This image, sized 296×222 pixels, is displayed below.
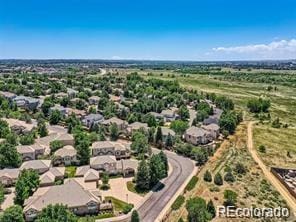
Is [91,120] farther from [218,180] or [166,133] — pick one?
[218,180]

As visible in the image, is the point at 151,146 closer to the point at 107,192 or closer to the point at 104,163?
the point at 104,163

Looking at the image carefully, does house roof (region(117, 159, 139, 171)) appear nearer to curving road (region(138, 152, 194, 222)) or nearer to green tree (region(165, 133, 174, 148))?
curving road (region(138, 152, 194, 222))

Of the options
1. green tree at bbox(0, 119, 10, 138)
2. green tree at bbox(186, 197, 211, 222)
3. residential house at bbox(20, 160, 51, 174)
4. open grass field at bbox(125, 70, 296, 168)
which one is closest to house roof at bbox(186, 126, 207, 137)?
open grass field at bbox(125, 70, 296, 168)

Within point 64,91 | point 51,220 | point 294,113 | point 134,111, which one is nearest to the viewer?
point 51,220

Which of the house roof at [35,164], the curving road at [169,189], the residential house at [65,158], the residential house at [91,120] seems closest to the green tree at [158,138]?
the curving road at [169,189]

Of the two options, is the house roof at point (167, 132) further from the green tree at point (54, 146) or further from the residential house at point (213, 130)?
the green tree at point (54, 146)

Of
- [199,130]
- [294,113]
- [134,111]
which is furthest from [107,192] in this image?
[294,113]

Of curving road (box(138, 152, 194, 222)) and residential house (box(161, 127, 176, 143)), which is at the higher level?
residential house (box(161, 127, 176, 143))
